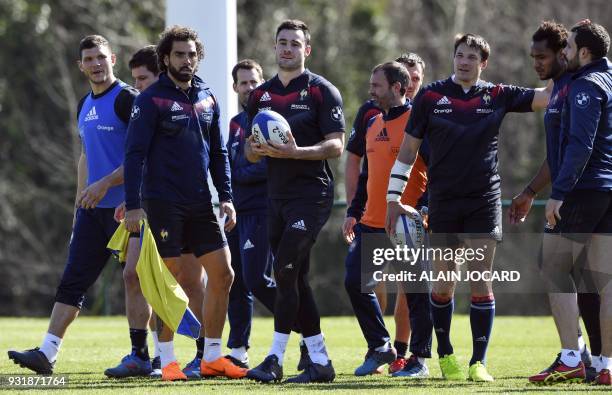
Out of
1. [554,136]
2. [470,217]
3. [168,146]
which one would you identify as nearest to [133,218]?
[168,146]

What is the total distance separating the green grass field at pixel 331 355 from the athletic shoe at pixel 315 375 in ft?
0.32

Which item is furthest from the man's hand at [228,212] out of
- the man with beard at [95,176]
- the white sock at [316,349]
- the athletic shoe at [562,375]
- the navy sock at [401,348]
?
the athletic shoe at [562,375]

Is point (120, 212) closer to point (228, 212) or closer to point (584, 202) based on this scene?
point (228, 212)

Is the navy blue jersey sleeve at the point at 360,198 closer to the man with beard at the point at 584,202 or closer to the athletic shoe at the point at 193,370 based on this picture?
the athletic shoe at the point at 193,370

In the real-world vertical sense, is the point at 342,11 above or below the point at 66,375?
above

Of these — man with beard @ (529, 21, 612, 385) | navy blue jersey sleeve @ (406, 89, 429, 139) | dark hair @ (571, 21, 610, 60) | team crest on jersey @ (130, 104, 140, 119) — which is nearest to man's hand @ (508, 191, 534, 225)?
man with beard @ (529, 21, 612, 385)

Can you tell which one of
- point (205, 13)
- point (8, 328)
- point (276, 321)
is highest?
point (205, 13)

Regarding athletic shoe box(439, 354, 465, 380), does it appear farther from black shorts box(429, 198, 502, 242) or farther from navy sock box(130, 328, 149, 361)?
navy sock box(130, 328, 149, 361)

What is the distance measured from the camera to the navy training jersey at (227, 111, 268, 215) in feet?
32.5

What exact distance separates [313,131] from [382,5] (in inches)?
1276

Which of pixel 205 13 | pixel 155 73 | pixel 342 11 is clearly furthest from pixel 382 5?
pixel 155 73

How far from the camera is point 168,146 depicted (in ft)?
28.5

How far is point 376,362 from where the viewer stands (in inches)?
360

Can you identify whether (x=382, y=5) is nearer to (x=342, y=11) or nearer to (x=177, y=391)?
(x=342, y=11)
